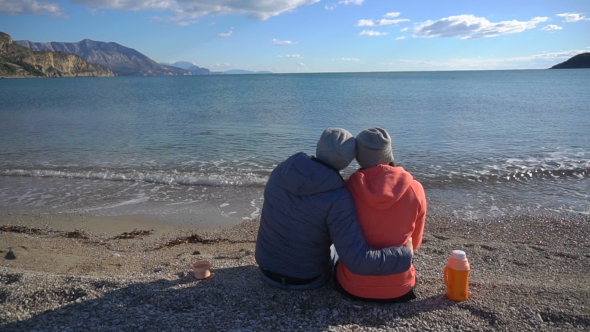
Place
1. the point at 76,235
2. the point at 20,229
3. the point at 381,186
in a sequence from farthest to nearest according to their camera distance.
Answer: the point at 20,229 → the point at 76,235 → the point at 381,186

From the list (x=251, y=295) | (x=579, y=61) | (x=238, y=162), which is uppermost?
(x=579, y=61)

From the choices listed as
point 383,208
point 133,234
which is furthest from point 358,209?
point 133,234

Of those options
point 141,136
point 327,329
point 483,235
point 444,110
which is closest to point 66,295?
point 327,329

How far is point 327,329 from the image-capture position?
12.5ft

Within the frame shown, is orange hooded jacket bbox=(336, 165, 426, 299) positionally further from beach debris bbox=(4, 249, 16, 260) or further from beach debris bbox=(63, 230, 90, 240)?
beach debris bbox=(63, 230, 90, 240)

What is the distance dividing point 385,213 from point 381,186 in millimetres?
259

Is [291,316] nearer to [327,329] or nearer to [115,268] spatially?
[327,329]

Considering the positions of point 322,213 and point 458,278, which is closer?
point 322,213

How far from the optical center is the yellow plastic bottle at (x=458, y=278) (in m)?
4.25

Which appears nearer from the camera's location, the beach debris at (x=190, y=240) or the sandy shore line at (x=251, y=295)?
the sandy shore line at (x=251, y=295)

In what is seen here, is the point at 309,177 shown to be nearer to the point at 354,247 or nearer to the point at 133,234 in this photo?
the point at 354,247

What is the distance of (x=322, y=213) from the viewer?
156 inches

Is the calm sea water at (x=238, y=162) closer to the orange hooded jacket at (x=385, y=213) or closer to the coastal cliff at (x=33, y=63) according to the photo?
the orange hooded jacket at (x=385, y=213)

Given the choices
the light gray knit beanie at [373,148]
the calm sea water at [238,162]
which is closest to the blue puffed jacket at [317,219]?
the light gray knit beanie at [373,148]
